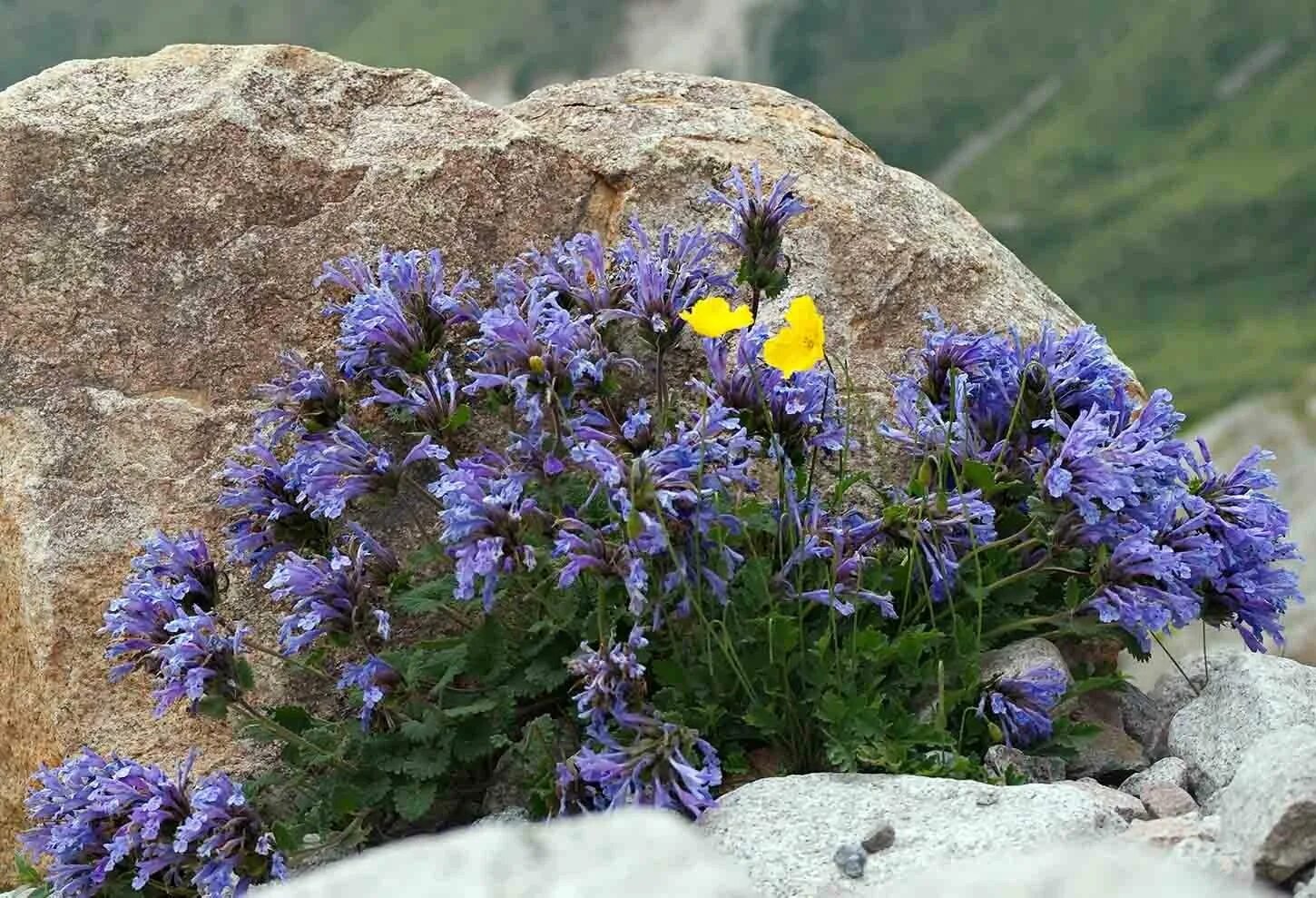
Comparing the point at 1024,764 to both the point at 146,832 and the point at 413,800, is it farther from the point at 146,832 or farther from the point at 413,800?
the point at 146,832

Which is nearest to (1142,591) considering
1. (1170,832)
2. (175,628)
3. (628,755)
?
(1170,832)

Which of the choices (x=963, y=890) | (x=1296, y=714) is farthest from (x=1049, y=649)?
(x=963, y=890)

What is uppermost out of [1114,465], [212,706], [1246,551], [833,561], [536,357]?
[536,357]

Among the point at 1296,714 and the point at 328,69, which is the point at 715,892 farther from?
the point at 328,69

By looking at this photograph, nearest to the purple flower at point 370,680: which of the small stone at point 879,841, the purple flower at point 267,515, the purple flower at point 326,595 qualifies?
the purple flower at point 326,595

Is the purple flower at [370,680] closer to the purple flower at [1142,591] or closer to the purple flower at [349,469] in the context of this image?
the purple flower at [349,469]

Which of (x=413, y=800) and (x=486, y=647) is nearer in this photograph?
(x=413, y=800)
